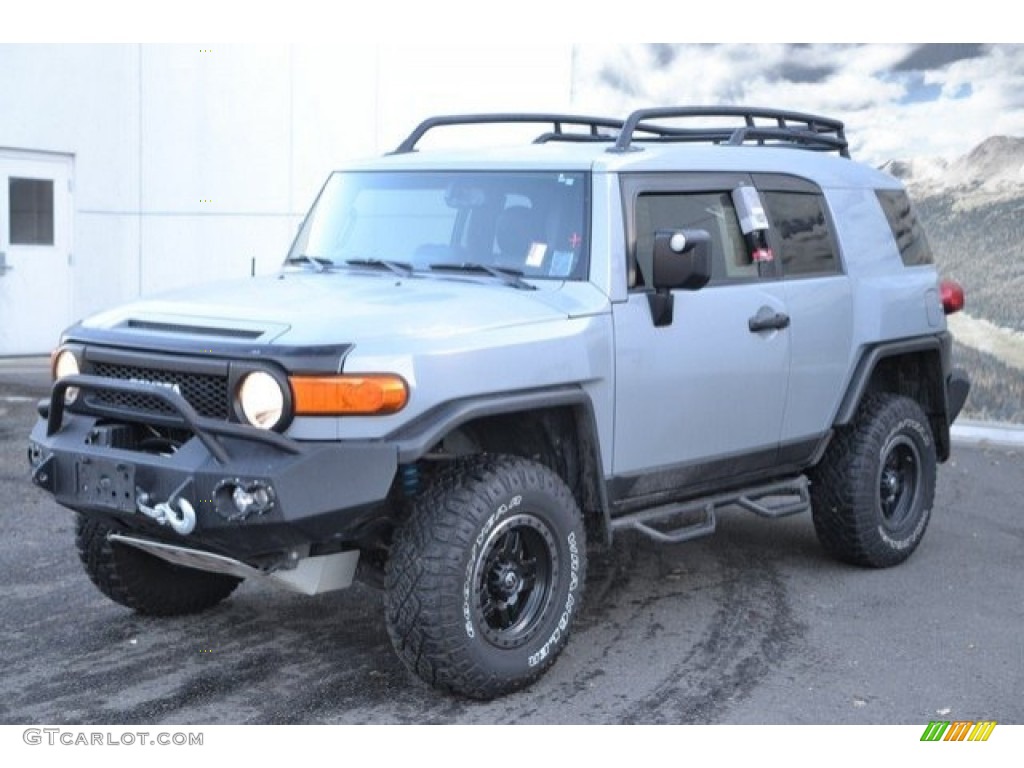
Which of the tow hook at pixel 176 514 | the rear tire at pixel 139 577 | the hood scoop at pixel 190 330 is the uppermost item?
the hood scoop at pixel 190 330

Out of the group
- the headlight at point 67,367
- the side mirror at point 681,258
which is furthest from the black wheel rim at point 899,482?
the headlight at point 67,367

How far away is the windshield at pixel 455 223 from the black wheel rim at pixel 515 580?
3.60 feet

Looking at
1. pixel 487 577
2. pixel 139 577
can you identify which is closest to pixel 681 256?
pixel 487 577

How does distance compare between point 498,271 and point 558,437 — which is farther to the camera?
point 498,271

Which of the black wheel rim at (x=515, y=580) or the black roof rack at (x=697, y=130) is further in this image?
the black roof rack at (x=697, y=130)

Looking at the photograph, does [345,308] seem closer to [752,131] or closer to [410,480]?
[410,480]

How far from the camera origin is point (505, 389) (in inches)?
212

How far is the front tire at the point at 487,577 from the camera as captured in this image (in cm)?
516

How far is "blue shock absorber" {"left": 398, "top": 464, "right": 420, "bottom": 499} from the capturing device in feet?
17.8

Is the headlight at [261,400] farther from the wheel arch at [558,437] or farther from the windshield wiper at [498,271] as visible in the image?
the windshield wiper at [498,271]

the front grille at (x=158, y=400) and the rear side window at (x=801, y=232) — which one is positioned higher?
the rear side window at (x=801, y=232)

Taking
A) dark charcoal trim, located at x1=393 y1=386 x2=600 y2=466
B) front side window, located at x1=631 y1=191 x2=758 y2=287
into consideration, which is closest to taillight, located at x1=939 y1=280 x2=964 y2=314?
front side window, located at x1=631 y1=191 x2=758 y2=287

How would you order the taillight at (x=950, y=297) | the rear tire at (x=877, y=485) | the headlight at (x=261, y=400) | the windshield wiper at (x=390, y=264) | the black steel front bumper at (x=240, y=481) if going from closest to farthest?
1. the black steel front bumper at (x=240, y=481)
2. the headlight at (x=261, y=400)
3. the windshield wiper at (x=390, y=264)
4. the rear tire at (x=877, y=485)
5. the taillight at (x=950, y=297)

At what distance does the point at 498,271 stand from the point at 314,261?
0.96m
